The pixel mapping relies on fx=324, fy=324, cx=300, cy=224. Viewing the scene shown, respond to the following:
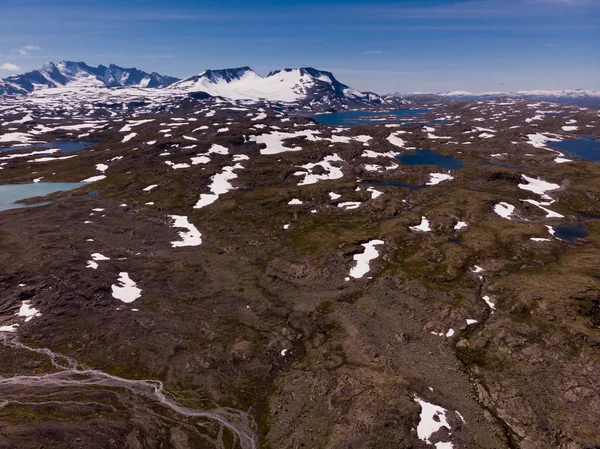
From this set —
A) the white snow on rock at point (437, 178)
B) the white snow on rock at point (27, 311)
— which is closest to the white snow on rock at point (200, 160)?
the white snow on rock at point (437, 178)

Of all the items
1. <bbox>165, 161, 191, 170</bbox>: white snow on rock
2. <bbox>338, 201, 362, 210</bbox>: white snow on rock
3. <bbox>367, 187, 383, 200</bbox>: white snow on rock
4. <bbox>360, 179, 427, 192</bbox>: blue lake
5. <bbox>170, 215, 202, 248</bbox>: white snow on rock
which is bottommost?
<bbox>170, 215, 202, 248</bbox>: white snow on rock

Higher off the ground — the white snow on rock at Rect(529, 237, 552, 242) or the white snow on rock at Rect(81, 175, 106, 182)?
the white snow on rock at Rect(529, 237, 552, 242)

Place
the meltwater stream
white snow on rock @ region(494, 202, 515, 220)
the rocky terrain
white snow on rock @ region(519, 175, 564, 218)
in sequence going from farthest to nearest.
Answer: white snow on rock @ region(519, 175, 564, 218), white snow on rock @ region(494, 202, 515, 220), the meltwater stream, the rocky terrain

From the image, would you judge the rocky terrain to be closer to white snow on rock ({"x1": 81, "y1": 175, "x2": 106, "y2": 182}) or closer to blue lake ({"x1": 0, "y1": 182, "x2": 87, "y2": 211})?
blue lake ({"x1": 0, "y1": 182, "x2": 87, "y2": 211})

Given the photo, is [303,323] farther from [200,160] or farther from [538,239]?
[200,160]

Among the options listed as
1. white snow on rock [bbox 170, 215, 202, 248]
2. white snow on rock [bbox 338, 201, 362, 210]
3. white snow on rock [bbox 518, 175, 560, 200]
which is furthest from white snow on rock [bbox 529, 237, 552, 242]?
white snow on rock [bbox 170, 215, 202, 248]

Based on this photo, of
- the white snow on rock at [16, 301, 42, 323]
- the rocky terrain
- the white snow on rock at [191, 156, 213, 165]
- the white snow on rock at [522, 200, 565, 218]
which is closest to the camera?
the rocky terrain

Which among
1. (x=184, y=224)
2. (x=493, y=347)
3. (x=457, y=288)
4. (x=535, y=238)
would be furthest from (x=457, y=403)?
(x=184, y=224)

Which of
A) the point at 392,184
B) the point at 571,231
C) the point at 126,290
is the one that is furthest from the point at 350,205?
the point at 126,290
